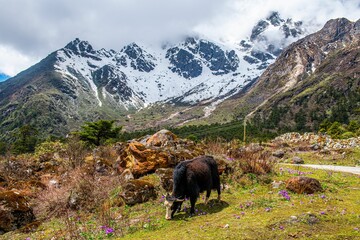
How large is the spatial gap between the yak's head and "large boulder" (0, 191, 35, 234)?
6.12 meters

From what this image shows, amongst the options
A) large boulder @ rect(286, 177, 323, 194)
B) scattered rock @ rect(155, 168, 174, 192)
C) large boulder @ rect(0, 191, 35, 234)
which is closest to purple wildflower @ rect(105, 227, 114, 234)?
scattered rock @ rect(155, 168, 174, 192)

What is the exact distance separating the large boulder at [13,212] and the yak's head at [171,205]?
6.12 m

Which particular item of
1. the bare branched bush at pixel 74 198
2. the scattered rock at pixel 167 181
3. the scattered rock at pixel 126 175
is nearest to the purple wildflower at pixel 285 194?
the scattered rock at pixel 167 181

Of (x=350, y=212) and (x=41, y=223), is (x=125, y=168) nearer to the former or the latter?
(x=41, y=223)

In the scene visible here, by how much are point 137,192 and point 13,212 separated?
481 cm

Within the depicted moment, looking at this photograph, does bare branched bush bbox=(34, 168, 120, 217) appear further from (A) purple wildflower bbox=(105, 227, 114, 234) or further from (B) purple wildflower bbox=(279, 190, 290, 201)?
(B) purple wildflower bbox=(279, 190, 290, 201)

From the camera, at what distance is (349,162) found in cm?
2256

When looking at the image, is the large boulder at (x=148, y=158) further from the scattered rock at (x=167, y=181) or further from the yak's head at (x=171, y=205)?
the yak's head at (x=171, y=205)

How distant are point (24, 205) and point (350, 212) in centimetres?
1175

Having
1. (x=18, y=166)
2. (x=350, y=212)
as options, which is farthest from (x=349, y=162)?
(x=18, y=166)

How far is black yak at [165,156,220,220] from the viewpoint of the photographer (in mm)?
9547

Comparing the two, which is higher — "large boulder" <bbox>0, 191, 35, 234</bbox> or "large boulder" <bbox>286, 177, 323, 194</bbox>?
"large boulder" <bbox>0, 191, 35, 234</bbox>

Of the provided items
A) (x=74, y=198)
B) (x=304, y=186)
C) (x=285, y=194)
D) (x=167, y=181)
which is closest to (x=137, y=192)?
(x=167, y=181)

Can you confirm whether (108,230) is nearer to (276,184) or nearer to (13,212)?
(13,212)
